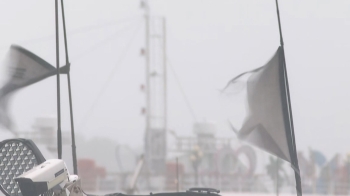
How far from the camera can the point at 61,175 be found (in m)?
1.73

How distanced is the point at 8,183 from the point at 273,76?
2.62ft

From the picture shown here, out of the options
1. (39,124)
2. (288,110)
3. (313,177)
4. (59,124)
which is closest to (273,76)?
(288,110)

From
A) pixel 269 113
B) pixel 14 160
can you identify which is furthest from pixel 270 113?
pixel 14 160

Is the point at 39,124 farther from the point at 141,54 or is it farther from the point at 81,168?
the point at 141,54

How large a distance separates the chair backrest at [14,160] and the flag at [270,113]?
0.59m

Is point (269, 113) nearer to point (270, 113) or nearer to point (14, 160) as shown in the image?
point (270, 113)

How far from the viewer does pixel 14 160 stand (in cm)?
185

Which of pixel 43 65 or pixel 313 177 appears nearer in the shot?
pixel 43 65

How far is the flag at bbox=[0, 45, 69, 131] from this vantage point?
222 centimetres

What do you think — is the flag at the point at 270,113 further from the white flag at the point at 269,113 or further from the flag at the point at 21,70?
the flag at the point at 21,70

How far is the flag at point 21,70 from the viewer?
222cm

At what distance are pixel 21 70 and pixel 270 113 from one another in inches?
30.3

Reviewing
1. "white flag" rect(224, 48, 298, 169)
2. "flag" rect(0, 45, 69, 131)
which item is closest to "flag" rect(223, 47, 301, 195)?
"white flag" rect(224, 48, 298, 169)

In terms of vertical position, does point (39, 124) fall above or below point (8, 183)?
above
